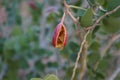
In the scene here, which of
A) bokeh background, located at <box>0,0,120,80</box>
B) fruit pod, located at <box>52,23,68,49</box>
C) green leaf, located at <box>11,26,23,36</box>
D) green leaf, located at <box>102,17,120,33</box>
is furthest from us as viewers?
green leaf, located at <box>11,26,23,36</box>

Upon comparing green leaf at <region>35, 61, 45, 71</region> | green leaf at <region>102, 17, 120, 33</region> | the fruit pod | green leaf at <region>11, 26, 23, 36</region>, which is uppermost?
green leaf at <region>11, 26, 23, 36</region>

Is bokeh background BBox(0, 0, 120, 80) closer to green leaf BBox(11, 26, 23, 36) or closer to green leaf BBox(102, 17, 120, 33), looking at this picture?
green leaf BBox(11, 26, 23, 36)

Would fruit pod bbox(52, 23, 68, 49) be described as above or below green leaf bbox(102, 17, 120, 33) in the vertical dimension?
below

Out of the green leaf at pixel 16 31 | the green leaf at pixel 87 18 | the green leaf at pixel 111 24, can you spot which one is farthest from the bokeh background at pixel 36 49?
the green leaf at pixel 87 18

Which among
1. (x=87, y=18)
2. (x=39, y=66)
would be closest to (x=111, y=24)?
(x=87, y=18)

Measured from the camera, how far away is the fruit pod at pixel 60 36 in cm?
69

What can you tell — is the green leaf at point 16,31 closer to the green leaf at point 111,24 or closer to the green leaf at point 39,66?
the green leaf at point 39,66

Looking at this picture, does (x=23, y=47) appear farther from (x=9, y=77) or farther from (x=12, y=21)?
(x=12, y=21)

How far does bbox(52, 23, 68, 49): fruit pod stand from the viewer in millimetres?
688

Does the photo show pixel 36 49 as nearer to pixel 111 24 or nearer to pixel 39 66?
pixel 39 66

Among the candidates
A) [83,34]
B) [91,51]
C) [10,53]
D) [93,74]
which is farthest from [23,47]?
[83,34]

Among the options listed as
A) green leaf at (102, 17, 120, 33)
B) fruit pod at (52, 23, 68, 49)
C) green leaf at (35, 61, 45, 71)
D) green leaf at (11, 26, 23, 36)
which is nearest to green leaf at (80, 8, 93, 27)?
fruit pod at (52, 23, 68, 49)

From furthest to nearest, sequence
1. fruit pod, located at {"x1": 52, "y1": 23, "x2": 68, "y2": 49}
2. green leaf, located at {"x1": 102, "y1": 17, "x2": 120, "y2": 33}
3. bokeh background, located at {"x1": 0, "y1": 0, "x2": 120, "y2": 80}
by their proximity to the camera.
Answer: bokeh background, located at {"x1": 0, "y1": 0, "x2": 120, "y2": 80}, green leaf, located at {"x1": 102, "y1": 17, "x2": 120, "y2": 33}, fruit pod, located at {"x1": 52, "y1": 23, "x2": 68, "y2": 49}

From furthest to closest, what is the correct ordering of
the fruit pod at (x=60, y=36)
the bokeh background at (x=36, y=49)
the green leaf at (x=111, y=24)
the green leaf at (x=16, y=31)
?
1. the green leaf at (x=16, y=31)
2. the bokeh background at (x=36, y=49)
3. the green leaf at (x=111, y=24)
4. the fruit pod at (x=60, y=36)
